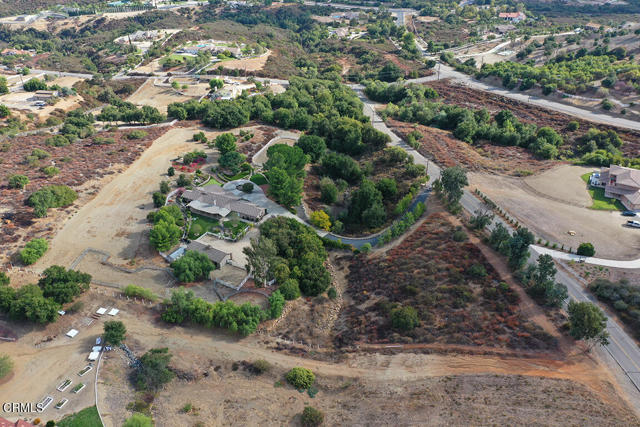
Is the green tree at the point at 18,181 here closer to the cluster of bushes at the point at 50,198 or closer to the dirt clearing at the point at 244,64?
the cluster of bushes at the point at 50,198

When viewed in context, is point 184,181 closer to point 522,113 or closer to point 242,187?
point 242,187

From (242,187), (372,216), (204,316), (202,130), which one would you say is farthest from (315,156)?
(204,316)

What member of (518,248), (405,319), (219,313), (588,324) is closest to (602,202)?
(518,248)

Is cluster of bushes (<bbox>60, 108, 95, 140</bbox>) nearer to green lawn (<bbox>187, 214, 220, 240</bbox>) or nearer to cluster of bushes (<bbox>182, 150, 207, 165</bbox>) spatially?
cluster of bushes (<bbox>182, 150, 207, 165</bbox>)

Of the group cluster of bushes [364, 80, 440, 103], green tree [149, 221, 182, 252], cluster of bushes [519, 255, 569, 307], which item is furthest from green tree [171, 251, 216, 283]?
cluster of bushes [364, 80, 440, 103]

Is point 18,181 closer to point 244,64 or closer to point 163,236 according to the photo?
point 163,236

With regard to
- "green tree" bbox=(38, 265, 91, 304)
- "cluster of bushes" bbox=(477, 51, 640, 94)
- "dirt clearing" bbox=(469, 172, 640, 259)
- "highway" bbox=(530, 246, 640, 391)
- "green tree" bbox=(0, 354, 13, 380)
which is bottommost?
"green tree" bbox=(0, 354, 13, 380)
